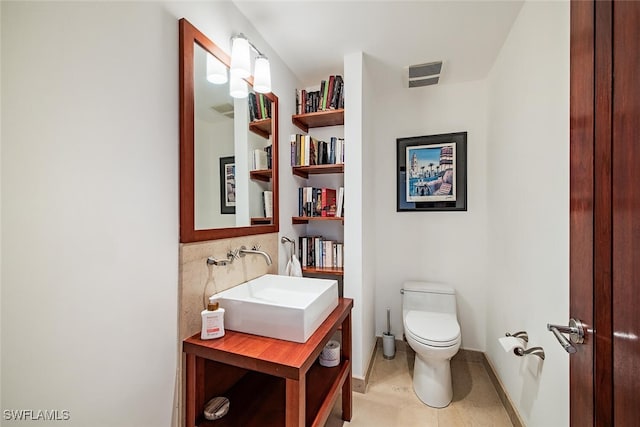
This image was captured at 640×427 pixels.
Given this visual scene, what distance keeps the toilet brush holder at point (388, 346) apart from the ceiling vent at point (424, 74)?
2.24 m

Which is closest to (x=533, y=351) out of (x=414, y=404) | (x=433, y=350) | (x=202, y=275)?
(x=433, y=350)

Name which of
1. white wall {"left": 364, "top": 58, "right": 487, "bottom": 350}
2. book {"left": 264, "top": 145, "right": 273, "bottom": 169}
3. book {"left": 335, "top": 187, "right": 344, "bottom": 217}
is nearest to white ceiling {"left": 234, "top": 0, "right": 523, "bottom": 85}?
white wall {"left": 364, "top": 58, "right": 487, "bottom": 350}

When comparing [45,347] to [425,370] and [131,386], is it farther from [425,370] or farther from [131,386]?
[425,370]

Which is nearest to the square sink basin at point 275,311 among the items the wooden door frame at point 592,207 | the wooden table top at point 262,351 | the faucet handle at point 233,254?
the wooden table top at point 262,351

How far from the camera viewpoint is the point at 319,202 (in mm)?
2137

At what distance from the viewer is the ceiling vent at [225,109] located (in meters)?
1.32

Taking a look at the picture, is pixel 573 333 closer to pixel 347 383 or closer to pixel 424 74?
pixel 347 383

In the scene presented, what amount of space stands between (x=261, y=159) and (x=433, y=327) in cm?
167

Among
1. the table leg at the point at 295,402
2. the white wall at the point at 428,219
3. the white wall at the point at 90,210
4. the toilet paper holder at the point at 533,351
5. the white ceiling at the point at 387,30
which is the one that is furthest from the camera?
the white wall at the point at 428,219

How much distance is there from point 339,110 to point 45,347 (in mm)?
1945

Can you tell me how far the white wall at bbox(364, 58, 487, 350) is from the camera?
225cm

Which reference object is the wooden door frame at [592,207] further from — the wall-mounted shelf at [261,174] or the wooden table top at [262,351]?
the wall-mounted shelf at [261,174]

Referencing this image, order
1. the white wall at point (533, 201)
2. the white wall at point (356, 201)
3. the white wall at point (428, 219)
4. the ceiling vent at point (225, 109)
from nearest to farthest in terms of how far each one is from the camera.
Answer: the white wall at point (533, 201), the ceiling vent at point (225, 109), the white wall at point (356, 201), the white wall at point (428, 219)

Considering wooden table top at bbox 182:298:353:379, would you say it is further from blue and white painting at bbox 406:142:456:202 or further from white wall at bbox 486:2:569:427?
blue and white painting at bbox 406:142:456:202
